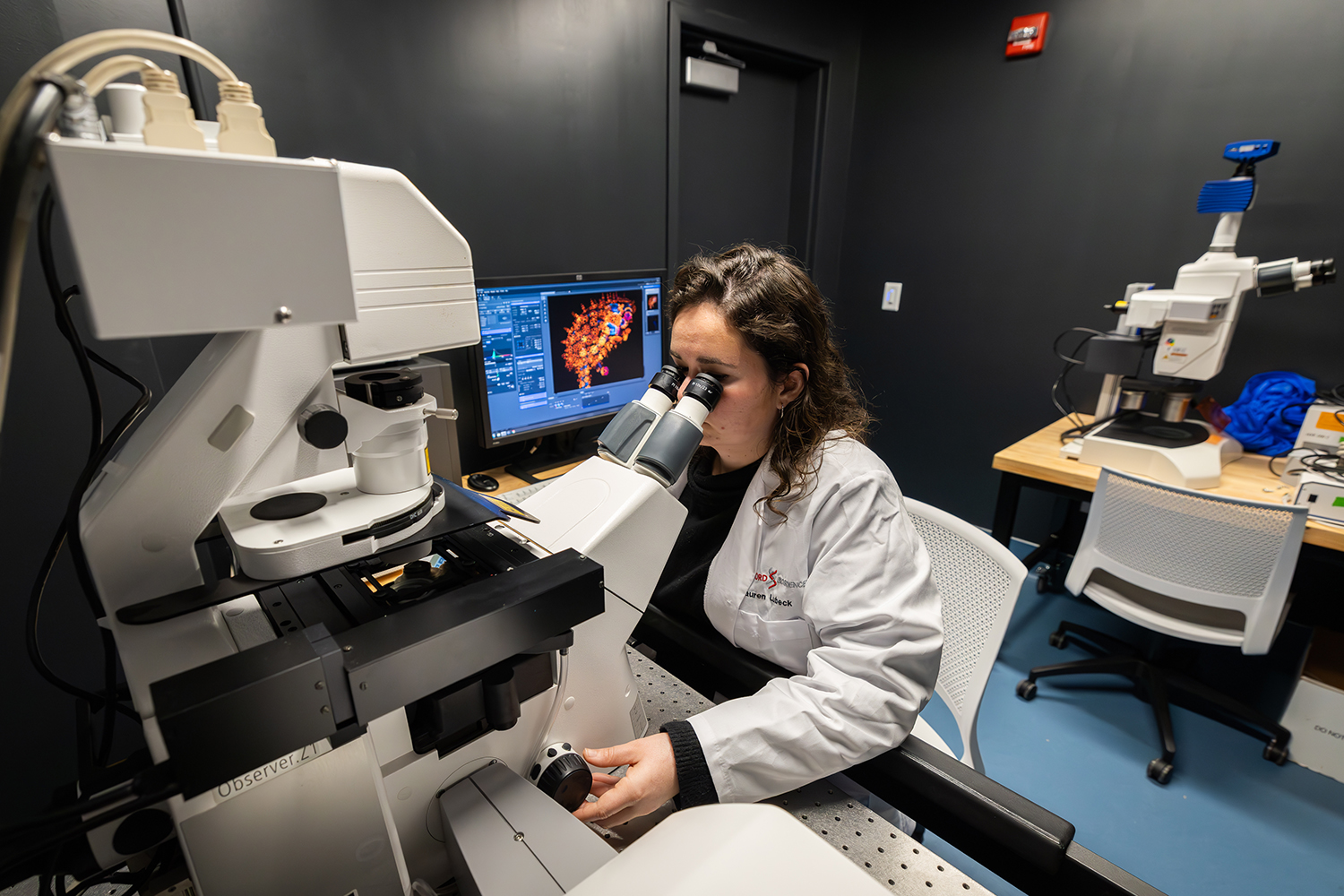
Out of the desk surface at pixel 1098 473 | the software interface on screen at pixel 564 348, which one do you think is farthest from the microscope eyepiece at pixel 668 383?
the desk surface at pixel 1098 473

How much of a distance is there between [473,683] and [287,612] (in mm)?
217

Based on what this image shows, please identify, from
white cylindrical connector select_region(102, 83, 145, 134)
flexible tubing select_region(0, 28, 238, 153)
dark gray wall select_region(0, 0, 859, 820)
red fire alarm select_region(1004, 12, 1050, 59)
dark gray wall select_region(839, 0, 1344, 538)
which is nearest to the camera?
flexible tubing select_region(0, 28, 238, 153)

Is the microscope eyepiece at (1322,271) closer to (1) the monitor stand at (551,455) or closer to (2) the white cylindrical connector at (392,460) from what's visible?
(1) the monitor stand at (551,455)

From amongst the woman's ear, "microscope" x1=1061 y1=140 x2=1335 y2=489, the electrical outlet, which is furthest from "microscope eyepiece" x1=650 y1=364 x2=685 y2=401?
the electrical outlet

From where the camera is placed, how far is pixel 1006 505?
2.14m

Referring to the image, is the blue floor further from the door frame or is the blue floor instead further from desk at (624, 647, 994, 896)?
the door frame

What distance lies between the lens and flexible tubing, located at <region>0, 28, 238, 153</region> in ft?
0.95

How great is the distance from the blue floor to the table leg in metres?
0.52

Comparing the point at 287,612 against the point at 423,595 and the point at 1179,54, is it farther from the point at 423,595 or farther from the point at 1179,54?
the point at 1179,54

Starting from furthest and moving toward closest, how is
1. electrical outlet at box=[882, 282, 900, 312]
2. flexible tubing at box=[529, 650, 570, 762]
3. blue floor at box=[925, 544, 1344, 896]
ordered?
electrical outlet at box=[882, 282, 900, 312], blue floor at box=[925, 544, 1344, 896], flexible tubing at box=[529, 650, 570, 762]

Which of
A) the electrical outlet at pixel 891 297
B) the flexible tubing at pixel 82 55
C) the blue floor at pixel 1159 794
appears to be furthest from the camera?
the electrical outlet at pixel 891 297

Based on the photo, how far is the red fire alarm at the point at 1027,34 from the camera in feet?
8.18

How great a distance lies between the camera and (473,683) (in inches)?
21.5

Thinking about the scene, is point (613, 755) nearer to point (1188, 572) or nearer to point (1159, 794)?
point (1188, 572)
